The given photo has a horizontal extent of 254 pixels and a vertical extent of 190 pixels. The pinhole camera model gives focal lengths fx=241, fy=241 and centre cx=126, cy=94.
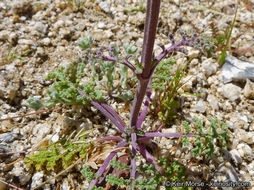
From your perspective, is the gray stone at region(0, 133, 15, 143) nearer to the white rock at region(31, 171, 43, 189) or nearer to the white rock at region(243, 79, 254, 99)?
the white rock at region(31, 171, 43, 189)

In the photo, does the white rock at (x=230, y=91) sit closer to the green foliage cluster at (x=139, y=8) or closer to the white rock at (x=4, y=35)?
the green foliage cluster at (x=139, y=8)

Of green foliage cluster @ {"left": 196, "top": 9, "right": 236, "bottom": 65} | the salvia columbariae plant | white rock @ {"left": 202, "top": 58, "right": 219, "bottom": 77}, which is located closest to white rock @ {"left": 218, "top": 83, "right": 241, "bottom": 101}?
white rock @ {"left": 202, "top": 58, "right": 219, "bottom": 77}

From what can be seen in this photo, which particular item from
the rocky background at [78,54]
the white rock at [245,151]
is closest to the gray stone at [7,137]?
the rocky background at [78,54]

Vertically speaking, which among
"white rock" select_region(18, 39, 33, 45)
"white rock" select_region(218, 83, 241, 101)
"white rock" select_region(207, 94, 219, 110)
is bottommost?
"white rock" select_region(207, 94, 219, 110)

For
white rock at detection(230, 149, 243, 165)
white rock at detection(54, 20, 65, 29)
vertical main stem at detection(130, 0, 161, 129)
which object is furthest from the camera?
white rock at detection(54, 20, 65, 29)

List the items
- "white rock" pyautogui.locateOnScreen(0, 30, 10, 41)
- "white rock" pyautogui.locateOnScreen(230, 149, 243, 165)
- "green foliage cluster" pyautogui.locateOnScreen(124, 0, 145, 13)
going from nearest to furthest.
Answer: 1. "white rock" pyautogui.locateOnScreen(230, 149, 243, 165)
2. "white rock" pyautogui.locateOnScreen(0, 30, 10, 41)
3. "green foliage cluster" pyautogui.locateOnScreen(124, 0, 145, 13)

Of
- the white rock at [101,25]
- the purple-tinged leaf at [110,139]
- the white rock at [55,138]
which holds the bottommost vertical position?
the white rock at [55,138]

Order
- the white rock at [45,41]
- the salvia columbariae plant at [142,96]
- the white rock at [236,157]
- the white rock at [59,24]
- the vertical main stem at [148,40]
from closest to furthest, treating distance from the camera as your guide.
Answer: the vertical main stem at [148,40] < the salvia columbariae plant at [142,96] < the white rock at [236,157] < the white rock at [45,41] < the white rock at [59,24]

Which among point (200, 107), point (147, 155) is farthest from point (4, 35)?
point (200, 107)
